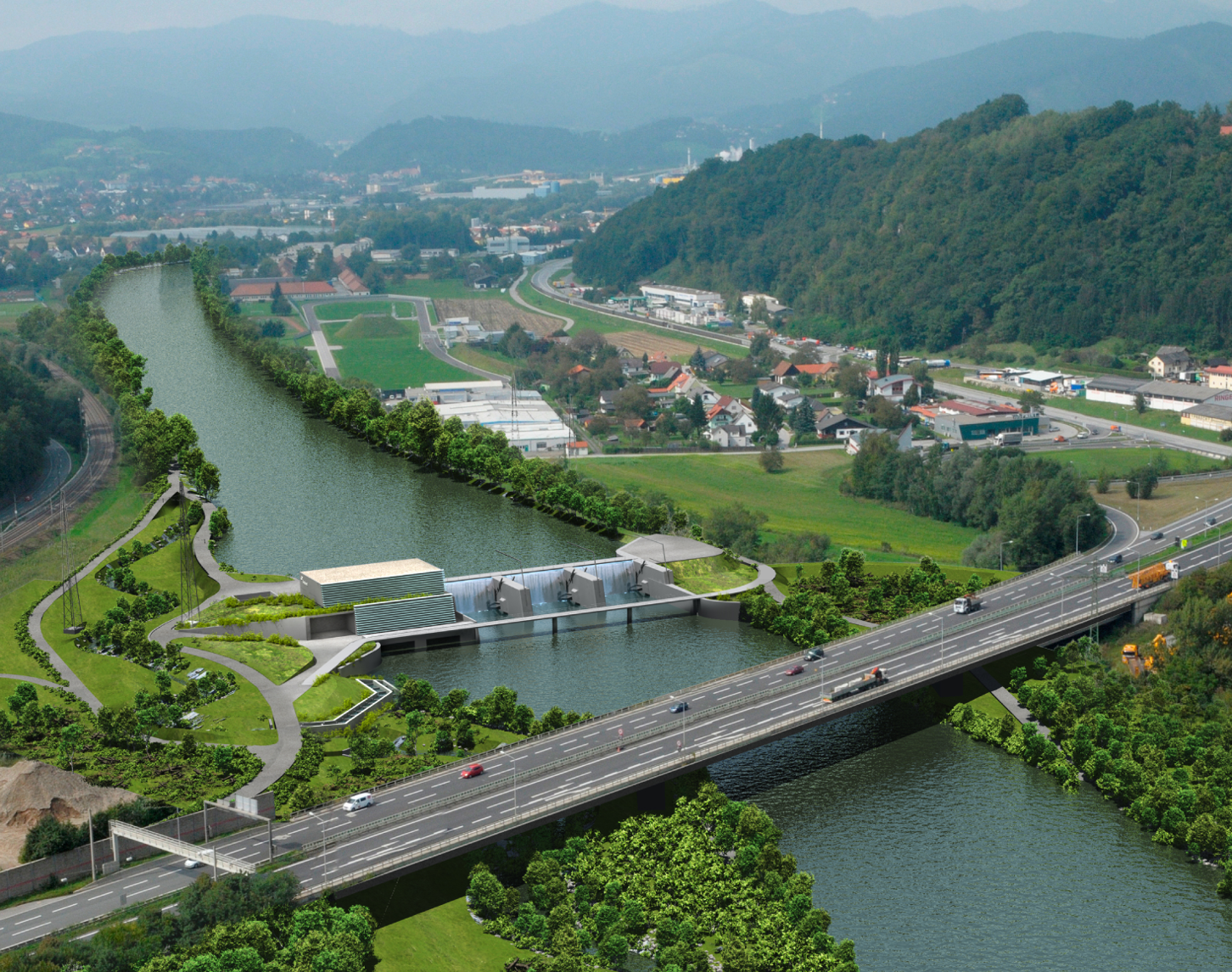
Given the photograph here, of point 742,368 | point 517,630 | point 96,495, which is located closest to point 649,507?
point 517,630

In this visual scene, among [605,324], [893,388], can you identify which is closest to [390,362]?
[605,324]

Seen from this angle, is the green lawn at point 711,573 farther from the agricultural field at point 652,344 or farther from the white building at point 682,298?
the white building at point 682,298

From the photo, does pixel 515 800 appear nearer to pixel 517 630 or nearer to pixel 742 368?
pixel 517 630

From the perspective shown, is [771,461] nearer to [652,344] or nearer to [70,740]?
[652,344]

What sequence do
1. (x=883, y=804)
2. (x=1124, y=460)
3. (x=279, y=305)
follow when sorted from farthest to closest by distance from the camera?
(x=279, y=305)
(x=1124, y=460)
(x=883, y=804)

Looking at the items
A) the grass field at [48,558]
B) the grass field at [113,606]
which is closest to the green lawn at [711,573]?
the grass field at [113,606]
